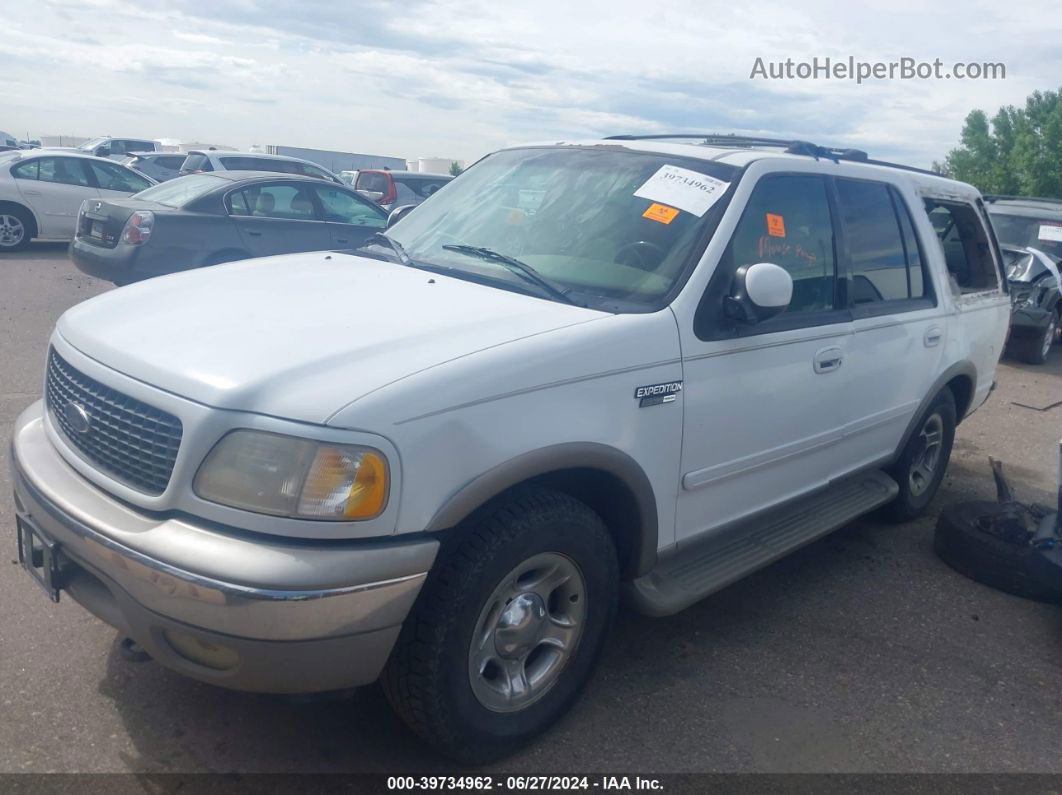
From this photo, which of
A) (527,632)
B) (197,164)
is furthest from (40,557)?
(197,164)

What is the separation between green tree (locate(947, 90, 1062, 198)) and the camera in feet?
83.3

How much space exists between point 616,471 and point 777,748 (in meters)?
1.10

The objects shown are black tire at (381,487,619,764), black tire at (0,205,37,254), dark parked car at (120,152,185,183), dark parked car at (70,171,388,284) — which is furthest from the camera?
dark parked car at (120,152,185,183)

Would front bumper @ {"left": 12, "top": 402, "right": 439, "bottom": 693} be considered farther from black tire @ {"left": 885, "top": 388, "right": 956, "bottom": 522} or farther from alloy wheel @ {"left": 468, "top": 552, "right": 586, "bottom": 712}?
black tire @ {"left": 885, "top": 388, "right": 956, "bottom": 522}

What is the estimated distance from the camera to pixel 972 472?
6.50 metres

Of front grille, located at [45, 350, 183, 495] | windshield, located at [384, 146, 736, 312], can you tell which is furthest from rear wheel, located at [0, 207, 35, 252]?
front grille, located at [45, 350, 183, 495]

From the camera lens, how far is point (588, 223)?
3631 mm

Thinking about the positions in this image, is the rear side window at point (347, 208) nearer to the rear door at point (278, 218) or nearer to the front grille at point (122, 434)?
the rear door at point (278, 218)

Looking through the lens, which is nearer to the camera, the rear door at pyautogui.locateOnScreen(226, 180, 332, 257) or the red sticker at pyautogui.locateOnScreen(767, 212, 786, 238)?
the red sticker at pyautogui.locateOnScreen(767, 212, 786, 238)

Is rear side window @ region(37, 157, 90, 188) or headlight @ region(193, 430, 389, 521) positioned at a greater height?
headlight @ region(193, 430, 389, 521)

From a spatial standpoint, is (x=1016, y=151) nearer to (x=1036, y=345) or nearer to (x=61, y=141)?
(x=1036, y=345)

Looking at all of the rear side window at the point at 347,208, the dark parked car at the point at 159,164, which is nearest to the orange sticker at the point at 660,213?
the rear side window at the point at 347,208

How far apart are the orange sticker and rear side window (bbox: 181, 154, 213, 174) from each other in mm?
14404

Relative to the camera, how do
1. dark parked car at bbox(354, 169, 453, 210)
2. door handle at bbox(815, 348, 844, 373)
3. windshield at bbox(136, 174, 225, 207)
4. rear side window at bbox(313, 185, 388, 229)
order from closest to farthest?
door handle at bbox(815, 348, 844, 373) < windshield at bbox(136, 174, 225, 207) < rear side window at bbox(313, 185, 388, 229) < dark parked car at bbox(354, 169, 453, 210)
